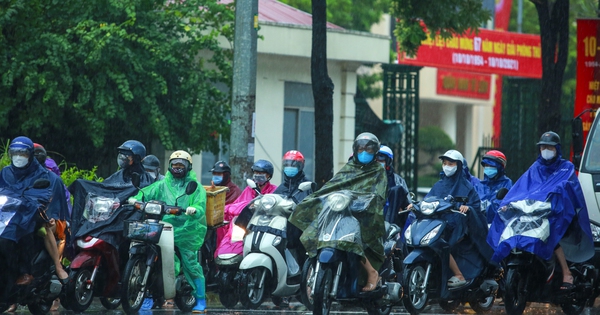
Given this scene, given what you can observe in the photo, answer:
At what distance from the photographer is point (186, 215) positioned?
10961 mm

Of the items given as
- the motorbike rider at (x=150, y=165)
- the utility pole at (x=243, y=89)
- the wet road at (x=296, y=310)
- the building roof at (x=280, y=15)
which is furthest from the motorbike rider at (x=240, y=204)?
the building roof at (x=280, y=15)

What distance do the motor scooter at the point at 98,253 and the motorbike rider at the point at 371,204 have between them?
1.82 meters

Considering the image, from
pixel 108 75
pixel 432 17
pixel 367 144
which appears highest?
pixel 432 17

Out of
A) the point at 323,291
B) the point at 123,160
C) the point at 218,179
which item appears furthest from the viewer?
the point at 218,179

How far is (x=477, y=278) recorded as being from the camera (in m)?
11.3

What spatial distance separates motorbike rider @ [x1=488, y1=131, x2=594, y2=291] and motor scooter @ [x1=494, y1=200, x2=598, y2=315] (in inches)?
2.9

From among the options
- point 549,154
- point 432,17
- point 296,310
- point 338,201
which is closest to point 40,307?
point 296,310

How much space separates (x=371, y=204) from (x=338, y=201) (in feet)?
1.04

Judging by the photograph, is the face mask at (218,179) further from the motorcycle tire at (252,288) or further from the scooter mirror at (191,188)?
the scooter mirror at (191,188)

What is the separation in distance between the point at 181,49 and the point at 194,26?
0.71 metres

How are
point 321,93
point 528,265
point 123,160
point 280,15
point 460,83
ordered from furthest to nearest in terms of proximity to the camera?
point 460,83
point 280,15
point 321,93
point 123,160
point 528,265

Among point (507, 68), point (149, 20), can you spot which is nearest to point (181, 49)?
point (149, 20)

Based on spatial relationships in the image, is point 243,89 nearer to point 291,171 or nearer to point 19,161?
point 291,171

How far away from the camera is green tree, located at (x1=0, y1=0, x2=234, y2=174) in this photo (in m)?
15.8
